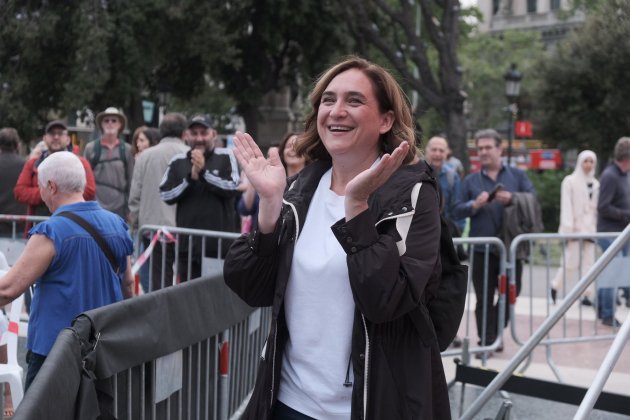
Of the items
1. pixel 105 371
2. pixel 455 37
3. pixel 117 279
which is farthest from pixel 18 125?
pixel 105 371

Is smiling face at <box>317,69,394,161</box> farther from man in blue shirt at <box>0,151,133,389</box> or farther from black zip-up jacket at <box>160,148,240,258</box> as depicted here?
black zip-up jacket at <box>160,148,240,258</box>

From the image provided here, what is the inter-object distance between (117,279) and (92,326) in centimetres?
170

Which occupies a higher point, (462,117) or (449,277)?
(462,117)

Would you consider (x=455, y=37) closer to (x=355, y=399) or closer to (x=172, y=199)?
(x=172, y=199)

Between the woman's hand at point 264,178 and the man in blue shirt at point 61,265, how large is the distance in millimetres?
2124

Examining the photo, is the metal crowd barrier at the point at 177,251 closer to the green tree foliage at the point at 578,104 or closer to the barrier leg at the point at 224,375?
the barrier leg at the point at 224,375

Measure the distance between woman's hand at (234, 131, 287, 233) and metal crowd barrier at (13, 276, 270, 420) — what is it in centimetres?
72

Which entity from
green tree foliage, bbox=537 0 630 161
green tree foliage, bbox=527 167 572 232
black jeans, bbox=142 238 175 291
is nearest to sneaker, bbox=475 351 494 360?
black jeans, bbox=142 238 175 291

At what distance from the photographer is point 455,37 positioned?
22.7 m

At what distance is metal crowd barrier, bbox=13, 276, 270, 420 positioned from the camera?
2988mm

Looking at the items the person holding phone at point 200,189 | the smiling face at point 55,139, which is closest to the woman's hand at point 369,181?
the person holding phone at point 200,189

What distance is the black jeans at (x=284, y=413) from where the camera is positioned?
2.90m

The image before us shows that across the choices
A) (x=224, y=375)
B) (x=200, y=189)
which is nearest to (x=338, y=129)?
(x=224, y=375)

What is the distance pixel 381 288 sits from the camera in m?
2.59
